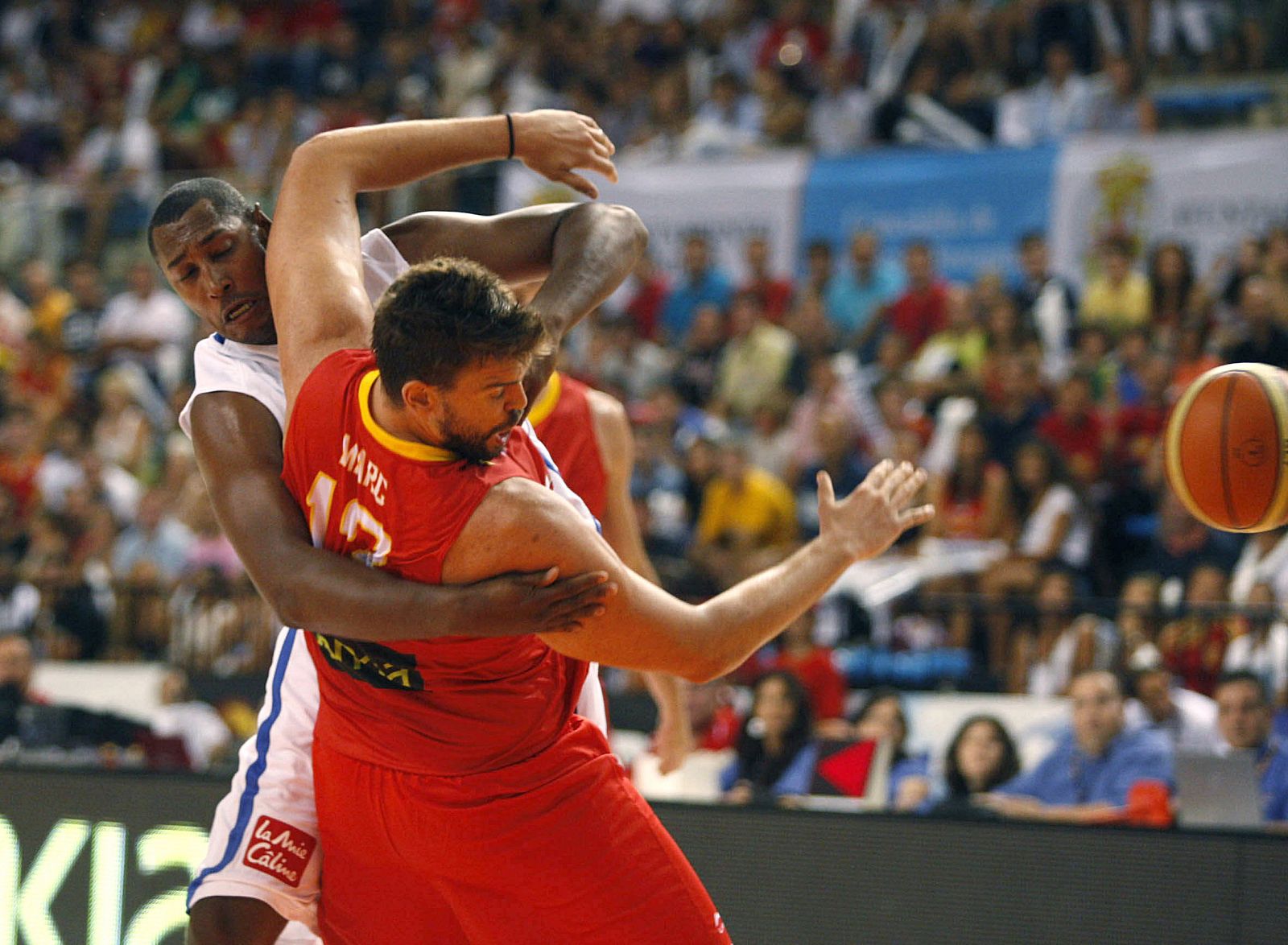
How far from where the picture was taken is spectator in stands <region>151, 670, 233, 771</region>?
7.91m

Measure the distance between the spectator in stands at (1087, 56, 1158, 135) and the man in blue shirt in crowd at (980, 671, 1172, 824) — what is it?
→ 5.59 metres

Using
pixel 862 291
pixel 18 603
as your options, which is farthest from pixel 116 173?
pixel 862 291

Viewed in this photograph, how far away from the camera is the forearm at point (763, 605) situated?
9.78ft

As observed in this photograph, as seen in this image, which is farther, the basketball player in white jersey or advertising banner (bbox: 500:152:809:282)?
advertising banner (bbox: 500:152:809:282)

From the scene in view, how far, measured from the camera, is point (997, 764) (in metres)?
6.56

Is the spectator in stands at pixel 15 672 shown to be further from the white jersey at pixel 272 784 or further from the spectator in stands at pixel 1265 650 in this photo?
the spectator in stands at pixel 1265 650

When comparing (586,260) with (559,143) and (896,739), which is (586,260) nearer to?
(559,143)

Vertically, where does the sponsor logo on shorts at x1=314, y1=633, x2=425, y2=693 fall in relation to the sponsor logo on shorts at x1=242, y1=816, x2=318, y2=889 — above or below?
above

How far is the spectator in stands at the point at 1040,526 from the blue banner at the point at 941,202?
2.32m

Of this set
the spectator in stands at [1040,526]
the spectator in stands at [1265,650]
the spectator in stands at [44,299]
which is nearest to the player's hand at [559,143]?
the spectator in stands at [1265,650]

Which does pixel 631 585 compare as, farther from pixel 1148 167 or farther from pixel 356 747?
pixel 1148 167

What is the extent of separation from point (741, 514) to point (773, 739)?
115 inches

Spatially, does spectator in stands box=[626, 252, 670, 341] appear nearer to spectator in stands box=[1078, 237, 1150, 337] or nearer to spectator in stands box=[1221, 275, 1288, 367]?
spectator in stands box=[1078, 237, 1150, 337]

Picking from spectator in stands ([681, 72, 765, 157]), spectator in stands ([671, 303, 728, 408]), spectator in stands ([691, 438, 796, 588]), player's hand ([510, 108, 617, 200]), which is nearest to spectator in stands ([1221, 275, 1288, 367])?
→ spectator in stands ([691, 438, 796, 588])
